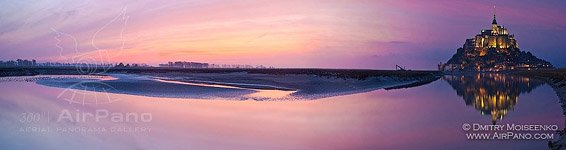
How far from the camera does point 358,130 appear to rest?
1245 centimetres

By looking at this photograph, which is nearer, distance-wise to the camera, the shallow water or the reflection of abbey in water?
the shallow water

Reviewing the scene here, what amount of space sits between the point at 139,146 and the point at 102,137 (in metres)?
1.50

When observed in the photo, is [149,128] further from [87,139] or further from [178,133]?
[87,139]

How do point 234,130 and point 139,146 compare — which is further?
point 234,130

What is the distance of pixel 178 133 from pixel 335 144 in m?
3.74

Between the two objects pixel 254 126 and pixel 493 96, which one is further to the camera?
pixel 493 96

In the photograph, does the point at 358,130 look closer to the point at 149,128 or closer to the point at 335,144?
the point at 335,144

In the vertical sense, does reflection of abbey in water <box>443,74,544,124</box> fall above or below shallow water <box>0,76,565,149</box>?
below

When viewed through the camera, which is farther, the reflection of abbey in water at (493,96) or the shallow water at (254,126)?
the reflection of abbey in water at (493,96)

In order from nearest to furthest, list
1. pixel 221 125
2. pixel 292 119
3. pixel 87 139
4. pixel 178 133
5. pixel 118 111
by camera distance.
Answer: pixel 87 139 < pixel 178 133 < pixel 221 125 < pixel 292 119 < pixel 118 111

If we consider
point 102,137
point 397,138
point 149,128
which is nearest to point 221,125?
point 149,128

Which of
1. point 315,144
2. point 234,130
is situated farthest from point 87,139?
point 315,144

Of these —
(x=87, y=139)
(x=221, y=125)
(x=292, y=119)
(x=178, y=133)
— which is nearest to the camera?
(x=87, y=139)

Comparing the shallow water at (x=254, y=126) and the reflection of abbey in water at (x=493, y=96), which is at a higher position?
the shallow water at (x=254, y=126)
